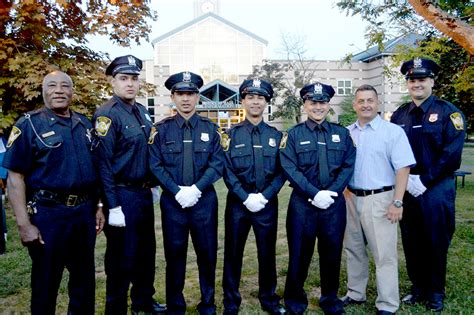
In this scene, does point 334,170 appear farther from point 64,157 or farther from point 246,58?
point 246,58

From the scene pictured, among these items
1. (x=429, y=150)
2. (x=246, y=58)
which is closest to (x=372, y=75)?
(x=246, y=58)

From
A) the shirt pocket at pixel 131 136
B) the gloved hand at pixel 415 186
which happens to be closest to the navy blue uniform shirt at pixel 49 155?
the shirt pocket at pixel 131 136

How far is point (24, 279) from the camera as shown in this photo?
4969 mm

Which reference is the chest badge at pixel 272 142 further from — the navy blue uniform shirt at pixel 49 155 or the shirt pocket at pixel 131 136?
the navy blue uniform shirt at pixel 49 155

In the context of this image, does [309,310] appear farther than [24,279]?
No

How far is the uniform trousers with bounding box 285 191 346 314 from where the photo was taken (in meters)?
3.70

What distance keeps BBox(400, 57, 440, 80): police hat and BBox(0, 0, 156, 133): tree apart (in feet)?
16.1

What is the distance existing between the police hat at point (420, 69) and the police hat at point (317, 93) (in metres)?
0.87

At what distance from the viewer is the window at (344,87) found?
37125 millimetres

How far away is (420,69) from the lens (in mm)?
4027

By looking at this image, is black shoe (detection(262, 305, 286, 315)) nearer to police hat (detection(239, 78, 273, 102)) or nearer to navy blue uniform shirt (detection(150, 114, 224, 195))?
navy blue uniform shirt (detection(150, 114, 224, 195))

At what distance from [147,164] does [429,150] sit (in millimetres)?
2762

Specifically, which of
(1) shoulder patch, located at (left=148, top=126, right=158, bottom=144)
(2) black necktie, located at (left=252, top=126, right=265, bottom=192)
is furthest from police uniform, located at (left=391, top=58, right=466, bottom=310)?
(1) shoulder patch, located at (left=148, top=126, right=158, bottom=144)

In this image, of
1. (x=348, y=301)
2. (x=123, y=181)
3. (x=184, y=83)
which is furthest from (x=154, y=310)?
(x=184, y=83)
